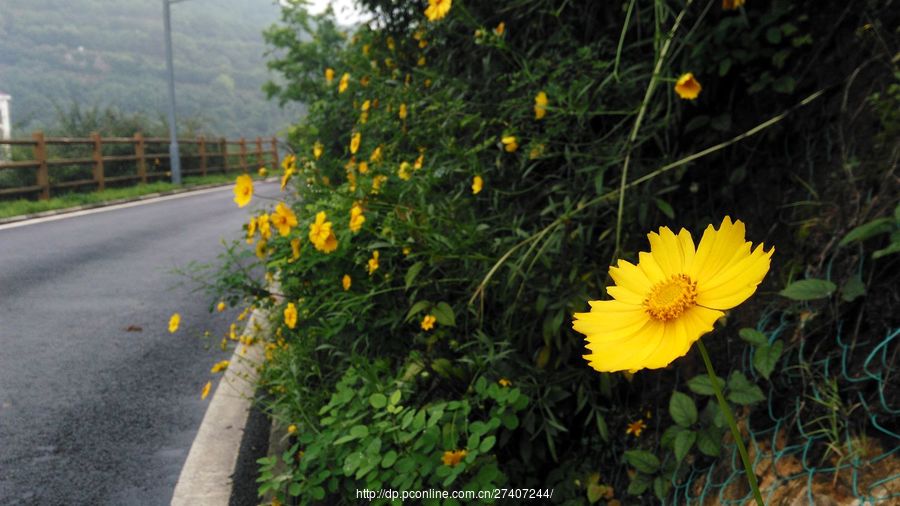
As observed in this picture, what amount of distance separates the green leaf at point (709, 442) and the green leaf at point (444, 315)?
732 millimetres

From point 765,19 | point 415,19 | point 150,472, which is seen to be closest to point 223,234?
point 415,19

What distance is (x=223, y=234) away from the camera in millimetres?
8461

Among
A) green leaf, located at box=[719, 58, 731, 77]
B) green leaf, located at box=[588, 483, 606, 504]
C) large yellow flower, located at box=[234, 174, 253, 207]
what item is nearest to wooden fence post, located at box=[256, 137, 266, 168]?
large yellow flower, located at box=[234, 174, 253, 207]

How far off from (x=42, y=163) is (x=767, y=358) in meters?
12.9

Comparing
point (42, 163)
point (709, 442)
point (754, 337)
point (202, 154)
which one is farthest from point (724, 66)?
point (202, 154)

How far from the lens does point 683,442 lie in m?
1.61

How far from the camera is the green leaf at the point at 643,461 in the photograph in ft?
5.68

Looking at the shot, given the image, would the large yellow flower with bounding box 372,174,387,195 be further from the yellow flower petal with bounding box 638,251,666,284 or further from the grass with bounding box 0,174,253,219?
the grass with bounding box 0,174,253,219

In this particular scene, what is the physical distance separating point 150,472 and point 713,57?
2399mm

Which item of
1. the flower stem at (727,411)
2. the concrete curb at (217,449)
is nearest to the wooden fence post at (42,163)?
the concrete curb at (217,449)

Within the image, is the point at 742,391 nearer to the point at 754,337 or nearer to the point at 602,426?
the point at 754,337

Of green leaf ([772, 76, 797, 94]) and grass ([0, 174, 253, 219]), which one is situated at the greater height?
green leaf ([772, 76, 797, 94])

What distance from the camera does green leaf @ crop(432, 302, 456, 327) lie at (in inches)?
80.1

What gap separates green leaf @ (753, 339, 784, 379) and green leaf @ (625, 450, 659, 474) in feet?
1.15
